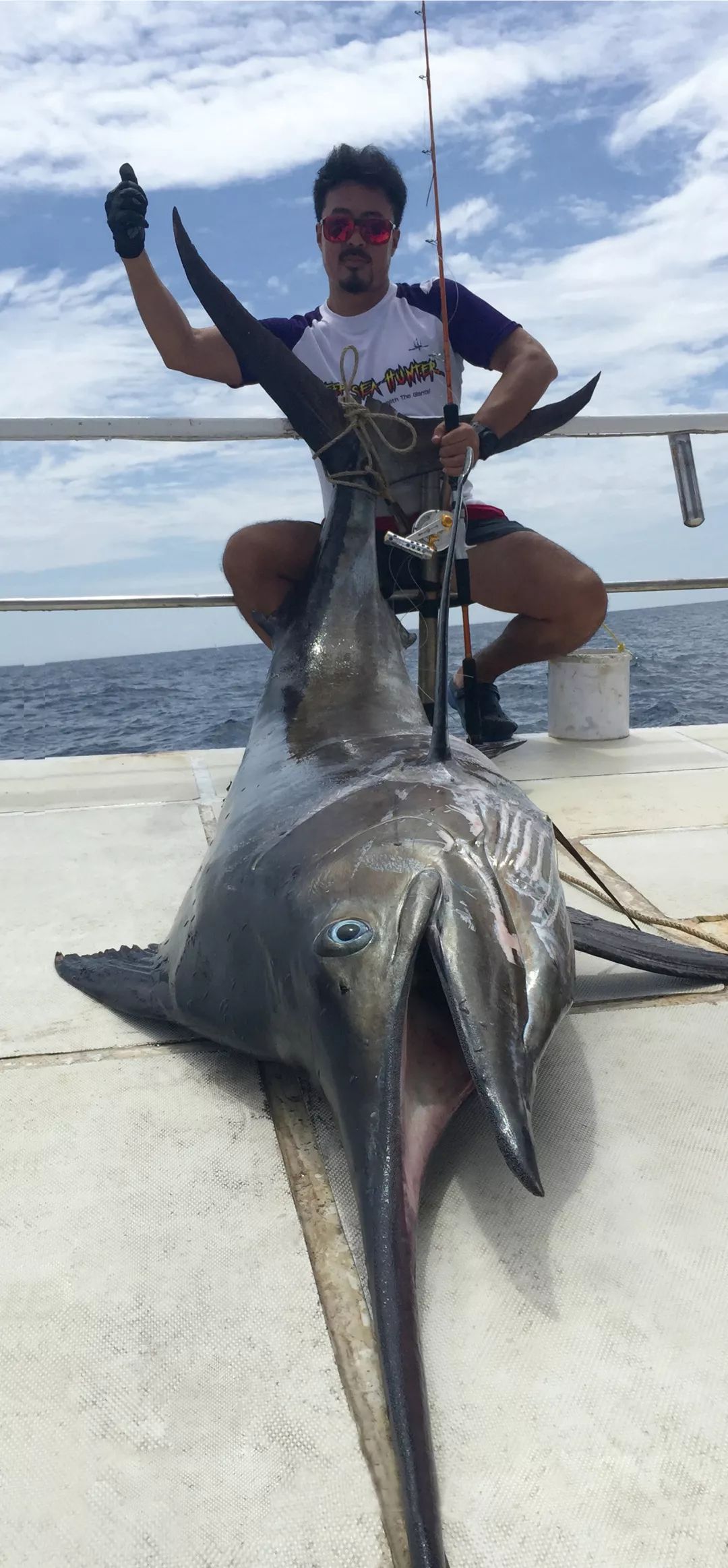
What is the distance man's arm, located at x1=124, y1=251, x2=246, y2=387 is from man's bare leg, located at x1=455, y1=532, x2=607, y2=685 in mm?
1088

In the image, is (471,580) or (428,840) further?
(471,580)

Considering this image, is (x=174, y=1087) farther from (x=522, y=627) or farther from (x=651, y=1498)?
(x=522, y=627)

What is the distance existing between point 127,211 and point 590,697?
2350 mm

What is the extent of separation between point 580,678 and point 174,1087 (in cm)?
282

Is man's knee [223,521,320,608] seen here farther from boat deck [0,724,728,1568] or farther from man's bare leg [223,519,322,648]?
boat deck [0,724,728,1568]

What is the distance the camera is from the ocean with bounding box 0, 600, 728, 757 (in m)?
11.5

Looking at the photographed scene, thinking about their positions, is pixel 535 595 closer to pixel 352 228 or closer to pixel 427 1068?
pixel 352 228

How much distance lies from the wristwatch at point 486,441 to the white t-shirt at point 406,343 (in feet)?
1.51

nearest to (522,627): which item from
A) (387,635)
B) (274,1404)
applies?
(387,635)

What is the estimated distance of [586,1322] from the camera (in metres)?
0.97

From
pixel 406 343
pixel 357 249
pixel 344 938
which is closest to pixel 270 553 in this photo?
pixel 406 343

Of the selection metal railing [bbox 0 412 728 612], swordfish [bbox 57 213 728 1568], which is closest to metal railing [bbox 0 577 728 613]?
metal railing [bbox 0 412 728 612]

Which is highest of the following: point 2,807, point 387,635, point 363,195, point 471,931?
point 363,195

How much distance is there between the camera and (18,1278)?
108 cm
